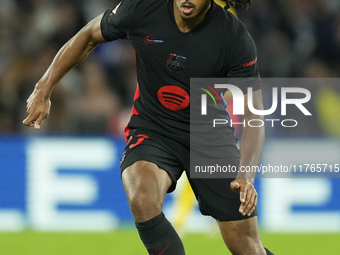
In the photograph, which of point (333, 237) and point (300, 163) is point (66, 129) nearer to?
point (300, 163)

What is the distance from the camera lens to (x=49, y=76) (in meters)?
4.14

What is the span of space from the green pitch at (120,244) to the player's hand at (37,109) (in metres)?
2.22

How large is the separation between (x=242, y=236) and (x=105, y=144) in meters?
3.52

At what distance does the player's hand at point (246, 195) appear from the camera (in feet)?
11.5

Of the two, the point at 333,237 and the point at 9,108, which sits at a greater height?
the point at 9,108

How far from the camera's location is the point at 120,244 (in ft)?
20.8

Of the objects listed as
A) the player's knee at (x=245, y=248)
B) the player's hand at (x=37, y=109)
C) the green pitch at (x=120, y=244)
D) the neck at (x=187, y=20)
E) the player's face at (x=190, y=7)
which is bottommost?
the green pitch at (x=120, y=244)

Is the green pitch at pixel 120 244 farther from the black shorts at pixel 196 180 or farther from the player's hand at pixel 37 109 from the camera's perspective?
the player's hand at pixel 37 109

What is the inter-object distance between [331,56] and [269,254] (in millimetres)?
5384

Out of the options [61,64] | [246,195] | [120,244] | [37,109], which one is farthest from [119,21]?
[120,244]

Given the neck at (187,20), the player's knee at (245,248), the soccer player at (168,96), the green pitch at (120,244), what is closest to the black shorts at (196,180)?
the soccer player at (168,96)

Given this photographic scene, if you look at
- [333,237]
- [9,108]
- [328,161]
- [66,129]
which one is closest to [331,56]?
[328,161]

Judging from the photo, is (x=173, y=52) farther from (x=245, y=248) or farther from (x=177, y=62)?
(x=245, y=248)

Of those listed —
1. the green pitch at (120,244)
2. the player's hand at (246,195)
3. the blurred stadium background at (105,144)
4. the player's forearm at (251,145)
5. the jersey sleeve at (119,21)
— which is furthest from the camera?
the blurred stadium background at (105,144)
